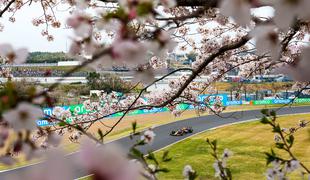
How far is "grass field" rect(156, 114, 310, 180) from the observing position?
420 inches

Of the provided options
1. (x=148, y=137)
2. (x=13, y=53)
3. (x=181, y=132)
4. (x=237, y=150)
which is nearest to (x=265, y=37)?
(x=13, y=53)

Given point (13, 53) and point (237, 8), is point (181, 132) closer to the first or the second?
point (13, 53)

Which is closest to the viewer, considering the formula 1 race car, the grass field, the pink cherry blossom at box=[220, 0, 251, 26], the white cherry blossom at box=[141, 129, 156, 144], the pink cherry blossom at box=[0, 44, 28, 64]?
the pink cherry blossom at box=[220, 0, 251, 26]

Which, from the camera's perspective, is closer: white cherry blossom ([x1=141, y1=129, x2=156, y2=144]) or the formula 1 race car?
white cherry blossom ([x1=141, y1=129, x2=156, y2=144])

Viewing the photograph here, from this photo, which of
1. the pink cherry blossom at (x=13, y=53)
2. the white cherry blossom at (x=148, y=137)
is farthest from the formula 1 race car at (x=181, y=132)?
the pink cherry blossom at (x=13, y=53)

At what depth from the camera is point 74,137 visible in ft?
12.3

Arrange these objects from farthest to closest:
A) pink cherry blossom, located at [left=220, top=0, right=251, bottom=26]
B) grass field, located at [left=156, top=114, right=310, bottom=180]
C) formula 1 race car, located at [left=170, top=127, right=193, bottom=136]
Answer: formula 1 race car, located at [left=170, top=127, right=193, bottom=136]
grass field, located at [left=156, top=114, right=310, bottom=180]
pink cherry blossom, located at [left=220, top=0, right=251, bottom=26]

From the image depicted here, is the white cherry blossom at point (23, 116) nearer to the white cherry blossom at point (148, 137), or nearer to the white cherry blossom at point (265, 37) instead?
the white cherry blossom at point (265, 37)

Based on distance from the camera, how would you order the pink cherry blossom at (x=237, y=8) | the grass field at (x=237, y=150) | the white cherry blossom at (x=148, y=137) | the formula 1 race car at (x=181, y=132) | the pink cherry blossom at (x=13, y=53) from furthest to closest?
the formula 1 race car at (x=181, y=132) < the grass field at (x=237, y=150) < the white cherry blossom at (x=148, y=137) < the pink cherry blossom at (x=13, y=53) < the pink cherry blossom at (x=237, y=8)

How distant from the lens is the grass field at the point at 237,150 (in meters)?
10.7

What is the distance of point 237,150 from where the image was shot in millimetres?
13750

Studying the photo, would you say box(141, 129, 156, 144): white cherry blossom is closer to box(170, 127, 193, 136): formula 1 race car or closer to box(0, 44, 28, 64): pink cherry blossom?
box(0, 44, 28, 64): pink cherry blossom

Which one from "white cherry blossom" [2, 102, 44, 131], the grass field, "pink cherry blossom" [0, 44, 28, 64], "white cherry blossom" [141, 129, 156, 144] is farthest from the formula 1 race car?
"white cherry blossom" [2, 102, 44, 131]

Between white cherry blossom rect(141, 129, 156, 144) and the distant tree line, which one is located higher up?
the distant tree line
